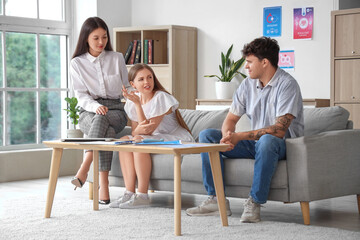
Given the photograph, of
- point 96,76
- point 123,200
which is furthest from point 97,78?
point 123,200

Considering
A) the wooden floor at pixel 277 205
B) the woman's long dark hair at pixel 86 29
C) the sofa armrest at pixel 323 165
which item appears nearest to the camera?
the sofa armrest at pixel 323 165

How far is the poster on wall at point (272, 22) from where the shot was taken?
19.1 feet

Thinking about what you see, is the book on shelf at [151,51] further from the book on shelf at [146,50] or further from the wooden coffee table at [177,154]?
the wooden coffee table at [177,154]

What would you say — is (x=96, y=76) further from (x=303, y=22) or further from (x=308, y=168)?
(x=303, y=22)

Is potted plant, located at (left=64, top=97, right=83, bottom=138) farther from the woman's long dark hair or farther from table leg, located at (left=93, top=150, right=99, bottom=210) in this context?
table leg, located at (left=93, top=150, right=99, bottom=210)

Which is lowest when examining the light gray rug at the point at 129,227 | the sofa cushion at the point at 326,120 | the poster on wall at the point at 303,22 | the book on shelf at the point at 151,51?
the light gray rug at the point at 129,227

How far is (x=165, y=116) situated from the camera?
4074 mm

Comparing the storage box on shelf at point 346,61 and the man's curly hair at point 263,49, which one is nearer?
the man's curly hair at point 263,49

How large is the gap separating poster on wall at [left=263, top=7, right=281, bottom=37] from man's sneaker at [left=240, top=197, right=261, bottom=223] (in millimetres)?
2853

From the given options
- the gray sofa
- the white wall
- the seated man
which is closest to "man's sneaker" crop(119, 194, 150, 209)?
the gray sofa

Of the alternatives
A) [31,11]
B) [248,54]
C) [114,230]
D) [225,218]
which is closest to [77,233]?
[114,230]

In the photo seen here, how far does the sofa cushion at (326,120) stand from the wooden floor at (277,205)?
0.52 metres

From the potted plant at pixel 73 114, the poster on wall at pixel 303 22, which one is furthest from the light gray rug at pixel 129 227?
the poster on wall at pixel 303 22

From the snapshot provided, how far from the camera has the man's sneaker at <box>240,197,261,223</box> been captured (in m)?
3.29
